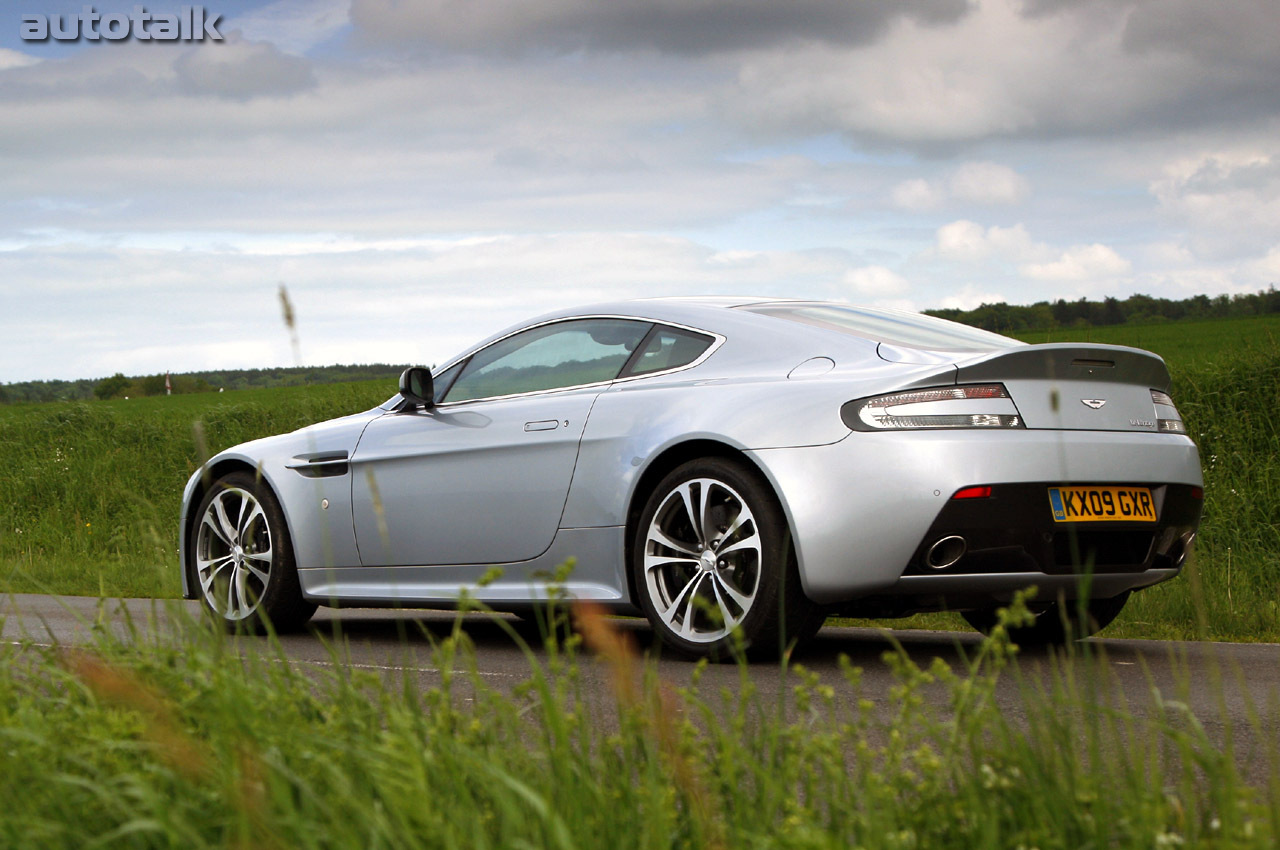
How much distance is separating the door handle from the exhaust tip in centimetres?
186

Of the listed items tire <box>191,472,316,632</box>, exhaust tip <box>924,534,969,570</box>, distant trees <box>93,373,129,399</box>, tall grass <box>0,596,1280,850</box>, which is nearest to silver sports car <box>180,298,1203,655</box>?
exhaust tip <box>924,534,969,570</box>

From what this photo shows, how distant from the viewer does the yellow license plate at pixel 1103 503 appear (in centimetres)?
502

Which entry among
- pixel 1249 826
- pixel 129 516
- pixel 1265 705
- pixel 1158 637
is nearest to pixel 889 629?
pixel 1158 637

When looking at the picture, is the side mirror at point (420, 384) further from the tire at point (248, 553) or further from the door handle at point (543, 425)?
the tire at point (248, 553)

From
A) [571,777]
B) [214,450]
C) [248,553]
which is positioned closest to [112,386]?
[214,450]

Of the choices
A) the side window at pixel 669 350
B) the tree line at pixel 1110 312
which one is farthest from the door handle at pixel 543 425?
the tree line at pixel 1110 312

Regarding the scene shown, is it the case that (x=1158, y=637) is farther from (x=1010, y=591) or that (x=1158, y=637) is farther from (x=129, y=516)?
(x=129, y=516)

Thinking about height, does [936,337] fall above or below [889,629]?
above

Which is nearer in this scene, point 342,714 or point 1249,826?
point 1249,826

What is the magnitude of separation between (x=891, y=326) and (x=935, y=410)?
991 mm

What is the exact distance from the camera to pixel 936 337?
226 inches

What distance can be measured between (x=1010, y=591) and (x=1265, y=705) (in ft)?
3.13

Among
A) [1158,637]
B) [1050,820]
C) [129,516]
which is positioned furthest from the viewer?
[129,516]

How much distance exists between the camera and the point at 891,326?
19.4 feet
